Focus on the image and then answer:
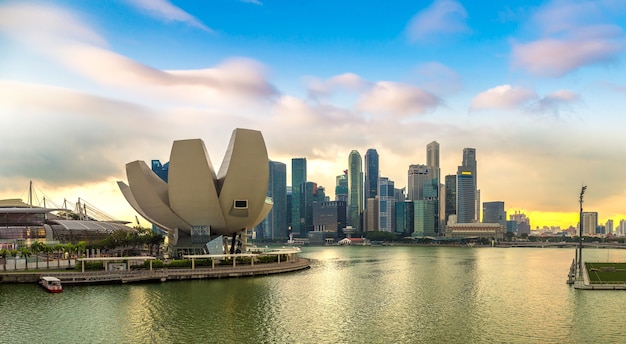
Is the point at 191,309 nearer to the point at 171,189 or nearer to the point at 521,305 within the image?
the point at 521,305

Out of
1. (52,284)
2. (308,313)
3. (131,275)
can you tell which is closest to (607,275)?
(308,313)

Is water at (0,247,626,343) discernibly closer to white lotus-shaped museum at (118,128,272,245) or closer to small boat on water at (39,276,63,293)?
small boat on water at (39,276,63,293)

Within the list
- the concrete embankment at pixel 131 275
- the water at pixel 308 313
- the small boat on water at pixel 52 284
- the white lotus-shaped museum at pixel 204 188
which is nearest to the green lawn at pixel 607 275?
the water at pixel 308 313

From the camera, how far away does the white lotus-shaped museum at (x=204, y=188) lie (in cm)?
6003

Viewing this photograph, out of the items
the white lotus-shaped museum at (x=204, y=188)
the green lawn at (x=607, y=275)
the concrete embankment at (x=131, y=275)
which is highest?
the white lotus-shaped museum at (x=204, y=188)

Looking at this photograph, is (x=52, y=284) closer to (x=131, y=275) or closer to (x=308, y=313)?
(x=131, y=275)

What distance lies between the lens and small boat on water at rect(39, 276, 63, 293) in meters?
43.5

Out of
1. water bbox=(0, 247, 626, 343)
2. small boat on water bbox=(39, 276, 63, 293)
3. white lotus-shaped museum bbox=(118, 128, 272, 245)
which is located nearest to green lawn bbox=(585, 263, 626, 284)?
water bbox=(0, 247, 626, 343)

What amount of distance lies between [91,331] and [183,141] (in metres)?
32.7

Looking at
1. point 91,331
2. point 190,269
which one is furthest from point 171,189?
point 91,331

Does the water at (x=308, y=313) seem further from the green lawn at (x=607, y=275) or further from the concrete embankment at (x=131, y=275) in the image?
the green lawn at (x=607, y=275)

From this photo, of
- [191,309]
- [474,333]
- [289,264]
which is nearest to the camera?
[474,333]

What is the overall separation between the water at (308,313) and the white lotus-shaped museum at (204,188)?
44.5 feet

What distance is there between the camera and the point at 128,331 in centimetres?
2983
